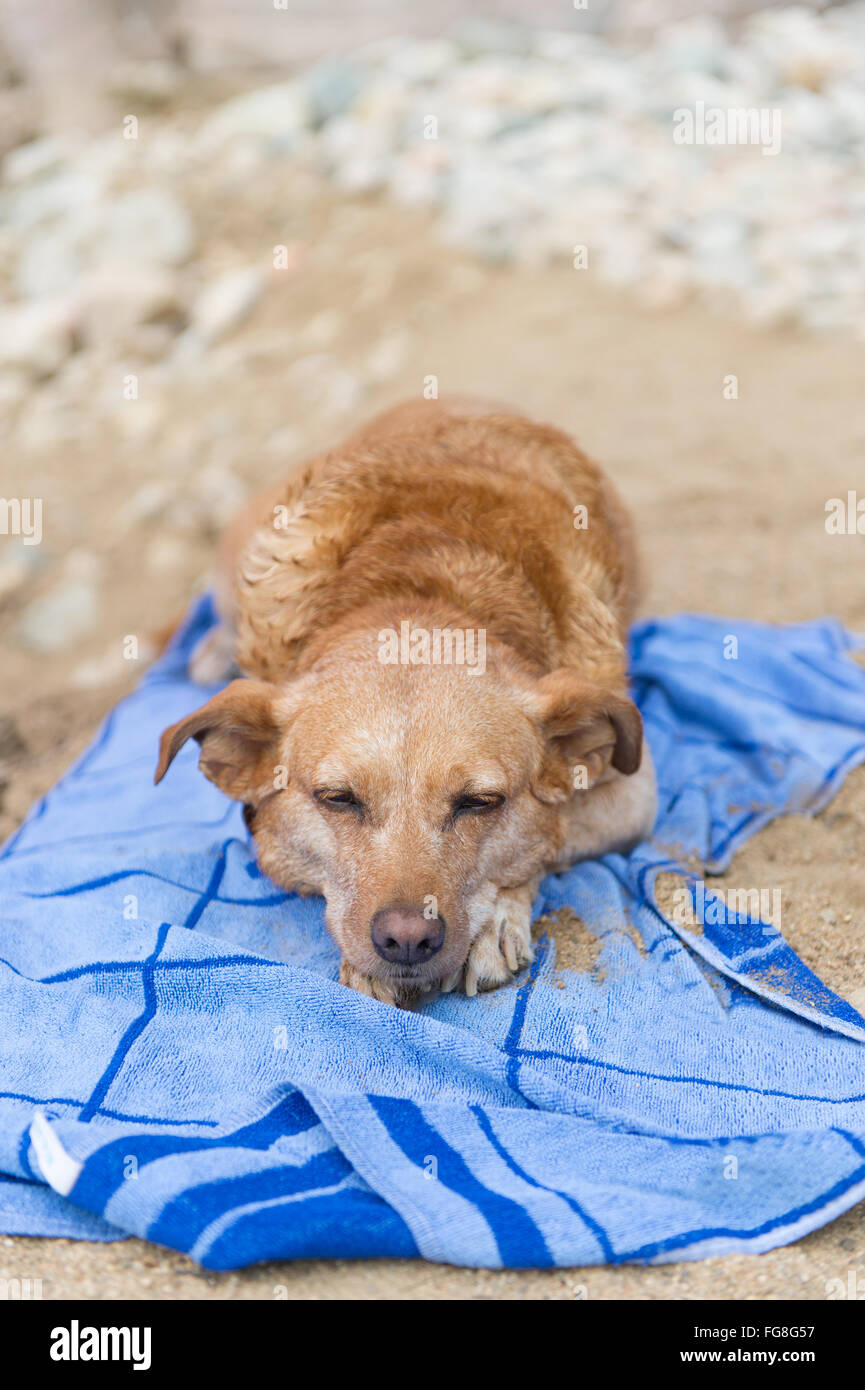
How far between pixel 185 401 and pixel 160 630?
4215 millimetres

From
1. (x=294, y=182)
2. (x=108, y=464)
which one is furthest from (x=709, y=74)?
(x=108, y=464)

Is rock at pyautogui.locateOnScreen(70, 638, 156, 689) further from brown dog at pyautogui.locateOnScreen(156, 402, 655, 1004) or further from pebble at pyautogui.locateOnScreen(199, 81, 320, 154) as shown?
pebble at pyautogui.locateOnScreen(199, 81, 320, 154)

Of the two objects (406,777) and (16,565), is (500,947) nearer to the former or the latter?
(406,777)

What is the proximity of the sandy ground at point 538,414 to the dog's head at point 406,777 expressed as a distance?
0.85 m

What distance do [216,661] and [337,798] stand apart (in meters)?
2.32

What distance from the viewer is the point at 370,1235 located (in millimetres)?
2680

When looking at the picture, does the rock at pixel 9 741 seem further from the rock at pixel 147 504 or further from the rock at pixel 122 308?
the rock at pixel 122 308

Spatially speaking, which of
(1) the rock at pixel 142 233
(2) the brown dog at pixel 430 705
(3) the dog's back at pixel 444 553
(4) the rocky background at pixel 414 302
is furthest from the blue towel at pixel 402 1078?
(1) the rock at pixel 142 233

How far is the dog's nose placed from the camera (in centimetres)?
314

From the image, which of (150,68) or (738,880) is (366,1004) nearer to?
(738,880)

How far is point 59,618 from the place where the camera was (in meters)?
7.54

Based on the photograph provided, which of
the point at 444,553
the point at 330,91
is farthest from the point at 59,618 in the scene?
the point at 330,91

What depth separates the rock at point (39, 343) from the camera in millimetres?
10562

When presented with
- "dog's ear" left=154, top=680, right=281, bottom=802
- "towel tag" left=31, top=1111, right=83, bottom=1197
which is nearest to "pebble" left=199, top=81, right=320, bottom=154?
"dog's ear" left=154, top=680, right=281, bottom=802
